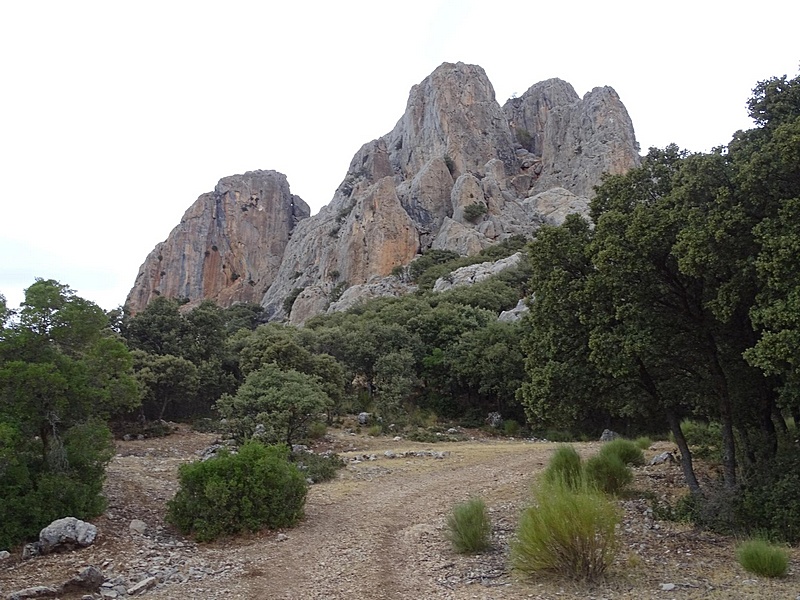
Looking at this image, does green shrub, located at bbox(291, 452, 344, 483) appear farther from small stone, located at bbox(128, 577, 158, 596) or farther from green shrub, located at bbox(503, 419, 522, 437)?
green shrub, located at bbox(503, 419, 522, 437)

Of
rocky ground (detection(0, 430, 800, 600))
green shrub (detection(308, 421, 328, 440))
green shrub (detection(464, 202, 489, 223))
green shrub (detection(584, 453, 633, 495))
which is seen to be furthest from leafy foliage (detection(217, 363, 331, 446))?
green shrub (detection(464, 202, 489, 223))

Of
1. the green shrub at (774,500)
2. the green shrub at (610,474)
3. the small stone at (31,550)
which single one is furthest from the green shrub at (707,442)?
the small stone at (31,550)

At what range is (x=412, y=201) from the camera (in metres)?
77.5

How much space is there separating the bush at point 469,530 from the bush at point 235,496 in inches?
120

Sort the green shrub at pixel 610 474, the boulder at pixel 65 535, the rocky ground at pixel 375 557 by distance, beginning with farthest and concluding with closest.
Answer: the green shrub at pixel 610 474 → the boulder at pixel 65 535 → the rocky ground at pixel 375 557

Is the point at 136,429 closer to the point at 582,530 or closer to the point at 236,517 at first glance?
the point at 236,517

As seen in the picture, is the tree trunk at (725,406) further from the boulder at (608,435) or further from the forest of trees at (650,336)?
the boulder at (608,435)

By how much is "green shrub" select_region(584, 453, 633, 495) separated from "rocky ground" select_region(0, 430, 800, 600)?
51cm

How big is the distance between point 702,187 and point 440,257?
56018 millimetres

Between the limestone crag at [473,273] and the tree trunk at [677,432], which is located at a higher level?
the limestone crag at [473,273]

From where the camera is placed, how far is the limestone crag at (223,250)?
96062mm

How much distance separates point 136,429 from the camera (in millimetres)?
22578

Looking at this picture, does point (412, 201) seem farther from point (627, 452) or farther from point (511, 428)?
point (627, 452)

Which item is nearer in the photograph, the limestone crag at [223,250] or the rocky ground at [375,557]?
the rocky ground at [375,557]
